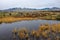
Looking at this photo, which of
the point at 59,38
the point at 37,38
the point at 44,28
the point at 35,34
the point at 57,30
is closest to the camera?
the point at 59,38

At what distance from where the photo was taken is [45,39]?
978cm

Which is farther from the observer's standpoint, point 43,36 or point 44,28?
point 44,28

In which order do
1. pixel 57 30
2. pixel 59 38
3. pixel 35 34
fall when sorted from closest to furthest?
pixel 59 38, pixel 35 34, pixel 57 30

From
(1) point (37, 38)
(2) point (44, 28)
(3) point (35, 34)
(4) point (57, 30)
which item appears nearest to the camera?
(1) point (37, 38)

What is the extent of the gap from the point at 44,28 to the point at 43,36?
7.74 feet

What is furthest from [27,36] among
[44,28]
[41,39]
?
[44,28]

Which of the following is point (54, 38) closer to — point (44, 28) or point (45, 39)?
point (45, 39)

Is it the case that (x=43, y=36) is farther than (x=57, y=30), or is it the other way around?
(x=57, y=30)

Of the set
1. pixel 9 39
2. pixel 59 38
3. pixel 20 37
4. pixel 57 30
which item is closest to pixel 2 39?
pixel 9 39

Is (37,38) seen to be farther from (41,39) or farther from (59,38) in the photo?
(59,38)

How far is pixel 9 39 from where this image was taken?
993 cm

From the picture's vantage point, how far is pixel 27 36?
1040 centimetres

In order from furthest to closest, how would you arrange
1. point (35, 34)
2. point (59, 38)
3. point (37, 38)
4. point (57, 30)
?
1. point (57, 30)
2. point (35, 34)
3. point (37, 38)
4. point (59, 38)

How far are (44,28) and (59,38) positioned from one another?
3.36 metres
